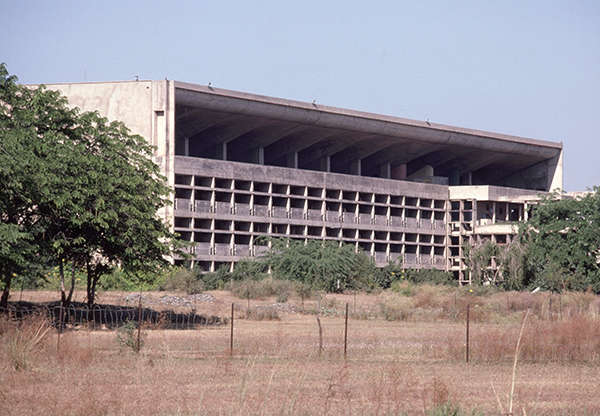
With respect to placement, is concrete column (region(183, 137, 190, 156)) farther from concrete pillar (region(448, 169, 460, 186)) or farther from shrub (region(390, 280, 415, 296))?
concrete pillar (region(448, 169, 460, 186))

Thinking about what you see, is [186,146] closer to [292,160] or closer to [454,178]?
[292,160]

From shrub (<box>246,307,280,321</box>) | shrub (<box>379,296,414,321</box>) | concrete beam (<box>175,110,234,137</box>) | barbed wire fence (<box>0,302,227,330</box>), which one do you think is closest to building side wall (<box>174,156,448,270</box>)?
concrete beam (<box>175,110,234,137</box>)

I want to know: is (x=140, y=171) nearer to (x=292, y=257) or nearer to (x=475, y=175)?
(x=292, y=257)

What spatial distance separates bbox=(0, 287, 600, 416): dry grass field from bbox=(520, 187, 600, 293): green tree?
33.1 meters

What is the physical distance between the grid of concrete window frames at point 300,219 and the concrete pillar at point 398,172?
13.7 ft

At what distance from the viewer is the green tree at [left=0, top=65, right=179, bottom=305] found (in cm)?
3450

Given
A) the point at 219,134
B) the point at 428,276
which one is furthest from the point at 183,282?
the point at 428,276

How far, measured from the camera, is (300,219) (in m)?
76.3

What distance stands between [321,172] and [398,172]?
1415 centimetres

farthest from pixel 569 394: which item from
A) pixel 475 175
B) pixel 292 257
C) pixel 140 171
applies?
pixel 475 175

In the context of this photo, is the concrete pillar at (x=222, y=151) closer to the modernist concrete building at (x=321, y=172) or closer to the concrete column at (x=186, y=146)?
the modernist concrete building at (x=321, y=172)

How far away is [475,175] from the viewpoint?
9738cm

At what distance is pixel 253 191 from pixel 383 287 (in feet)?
42.1

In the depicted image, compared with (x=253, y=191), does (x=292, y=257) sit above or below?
below
